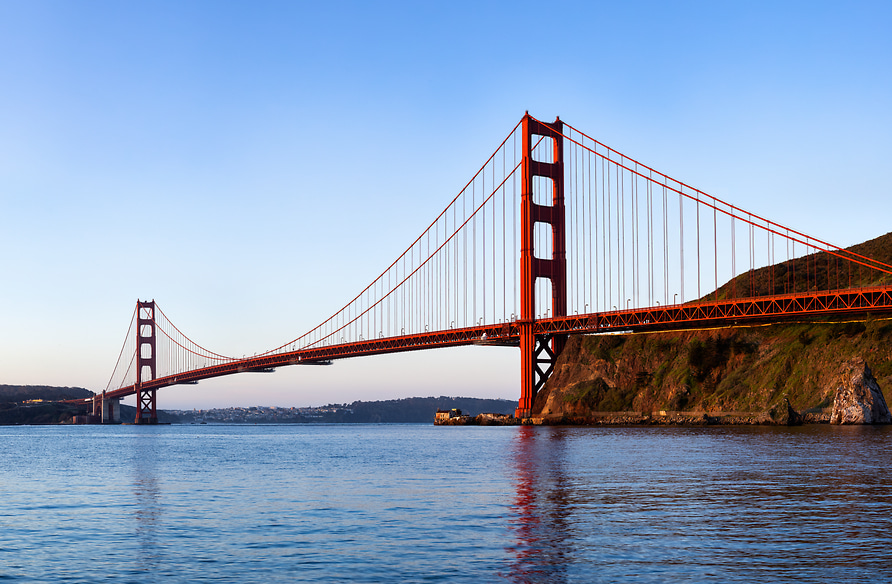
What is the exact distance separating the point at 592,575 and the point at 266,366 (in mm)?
99616

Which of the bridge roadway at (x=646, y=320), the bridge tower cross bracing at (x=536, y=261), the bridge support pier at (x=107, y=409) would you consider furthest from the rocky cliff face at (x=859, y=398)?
the bridge support pier at (x=107, y=409)

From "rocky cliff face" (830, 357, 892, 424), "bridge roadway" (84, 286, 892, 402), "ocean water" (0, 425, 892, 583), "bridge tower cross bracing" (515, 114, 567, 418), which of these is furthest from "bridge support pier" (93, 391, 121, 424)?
"ocean water" (0, 425, 892, 583)

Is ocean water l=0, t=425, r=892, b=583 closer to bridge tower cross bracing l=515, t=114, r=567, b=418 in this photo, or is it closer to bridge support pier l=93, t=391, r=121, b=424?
bridge tower cross bracing l=515, t=114, r=567, b=418

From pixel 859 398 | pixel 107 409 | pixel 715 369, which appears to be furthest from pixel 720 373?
pixel 107 409

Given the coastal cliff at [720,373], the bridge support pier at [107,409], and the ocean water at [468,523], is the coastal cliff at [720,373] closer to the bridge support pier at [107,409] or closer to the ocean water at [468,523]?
the ocean water at [468,523]

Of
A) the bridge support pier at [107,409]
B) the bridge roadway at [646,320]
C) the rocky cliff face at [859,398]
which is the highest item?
the bridge roadway at [646,320]

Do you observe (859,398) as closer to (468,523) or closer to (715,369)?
(715,369)

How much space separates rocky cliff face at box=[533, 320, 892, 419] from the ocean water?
44.1 metres

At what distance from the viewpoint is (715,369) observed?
86.4 m

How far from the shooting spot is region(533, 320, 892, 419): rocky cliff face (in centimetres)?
7625

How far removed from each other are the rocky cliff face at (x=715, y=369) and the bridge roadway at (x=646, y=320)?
147 inches

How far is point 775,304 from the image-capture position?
70.8m

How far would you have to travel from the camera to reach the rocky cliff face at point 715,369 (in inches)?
3002

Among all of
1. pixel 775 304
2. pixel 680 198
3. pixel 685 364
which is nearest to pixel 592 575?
pixel 775 304
